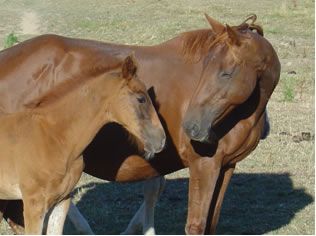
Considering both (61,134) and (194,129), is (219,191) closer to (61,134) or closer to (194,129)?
(194,129)

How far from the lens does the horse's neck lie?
5203 mm

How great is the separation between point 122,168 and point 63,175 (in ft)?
3.41

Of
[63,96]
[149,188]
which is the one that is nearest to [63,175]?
[63,96]

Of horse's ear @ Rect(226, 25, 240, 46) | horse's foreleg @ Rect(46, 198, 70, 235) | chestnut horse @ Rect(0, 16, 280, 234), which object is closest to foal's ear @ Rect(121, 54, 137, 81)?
chestnut horse @ Rect(0, 16, 280, 234)

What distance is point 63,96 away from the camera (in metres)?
5.28

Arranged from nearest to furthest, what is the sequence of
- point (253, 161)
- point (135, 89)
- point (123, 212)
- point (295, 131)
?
1. point (135, 89)
2. point (123, 212)
3. point (253, 161)
4. point (295, 131)

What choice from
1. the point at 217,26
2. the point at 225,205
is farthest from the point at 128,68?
the point at 225,205

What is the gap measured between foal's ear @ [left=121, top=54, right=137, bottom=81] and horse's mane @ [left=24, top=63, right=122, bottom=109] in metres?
0.21

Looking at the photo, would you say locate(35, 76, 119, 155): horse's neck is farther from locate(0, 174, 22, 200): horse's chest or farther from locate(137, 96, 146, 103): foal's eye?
locate(0, 174, 22, 200): horse's chest

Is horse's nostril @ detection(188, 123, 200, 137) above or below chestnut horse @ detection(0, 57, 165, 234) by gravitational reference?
below

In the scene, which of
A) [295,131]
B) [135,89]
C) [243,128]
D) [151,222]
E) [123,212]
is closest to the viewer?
[135,89]

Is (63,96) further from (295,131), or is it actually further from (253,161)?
(295,131)

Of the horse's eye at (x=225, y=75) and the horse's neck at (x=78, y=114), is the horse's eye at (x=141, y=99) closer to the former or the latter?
the horse's neck at (x=78, y=114)

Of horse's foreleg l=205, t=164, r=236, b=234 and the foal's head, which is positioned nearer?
the foal's head
